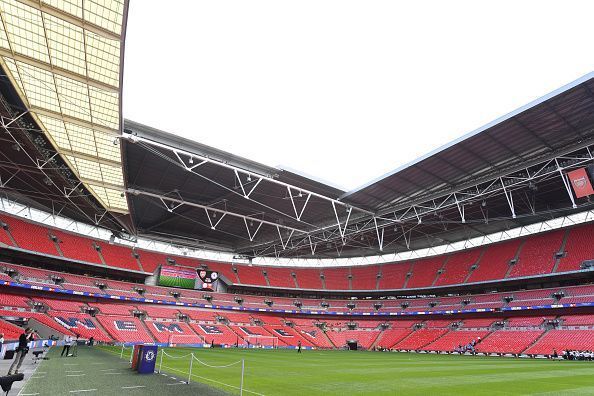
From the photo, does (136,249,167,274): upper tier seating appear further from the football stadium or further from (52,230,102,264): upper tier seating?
(52,230,102,264): upper tier seating

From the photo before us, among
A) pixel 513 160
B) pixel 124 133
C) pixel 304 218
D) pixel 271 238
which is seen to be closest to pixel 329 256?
pixel 271 238

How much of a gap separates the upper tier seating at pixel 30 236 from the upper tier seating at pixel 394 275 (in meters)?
44.4

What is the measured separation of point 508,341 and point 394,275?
2009 centimetres

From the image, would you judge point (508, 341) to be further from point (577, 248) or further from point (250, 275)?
point (250, 275)

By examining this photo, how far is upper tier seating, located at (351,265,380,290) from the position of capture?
5647 cm

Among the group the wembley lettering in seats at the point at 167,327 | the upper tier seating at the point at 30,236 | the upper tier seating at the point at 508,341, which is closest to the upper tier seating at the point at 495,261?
the upper tier seating at the point at 508,341

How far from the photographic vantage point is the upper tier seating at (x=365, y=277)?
2223 inches

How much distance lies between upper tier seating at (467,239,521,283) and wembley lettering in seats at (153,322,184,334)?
1448 inches

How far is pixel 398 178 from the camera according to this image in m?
29.0

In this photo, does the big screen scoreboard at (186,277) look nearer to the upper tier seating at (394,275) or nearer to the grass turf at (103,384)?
the upper tier seating at (394,275)

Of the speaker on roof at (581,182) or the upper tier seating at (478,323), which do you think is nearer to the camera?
the speaker on roof at (581,182)

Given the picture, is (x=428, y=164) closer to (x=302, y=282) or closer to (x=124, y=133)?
(x=124, y=133)

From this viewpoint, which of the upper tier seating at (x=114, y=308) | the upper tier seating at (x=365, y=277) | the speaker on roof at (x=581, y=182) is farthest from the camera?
the upper tier seating at (x=365, y=277)

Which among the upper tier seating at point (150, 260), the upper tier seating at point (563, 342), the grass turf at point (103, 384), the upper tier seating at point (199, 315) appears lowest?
the grass turf at point (103, 384)
